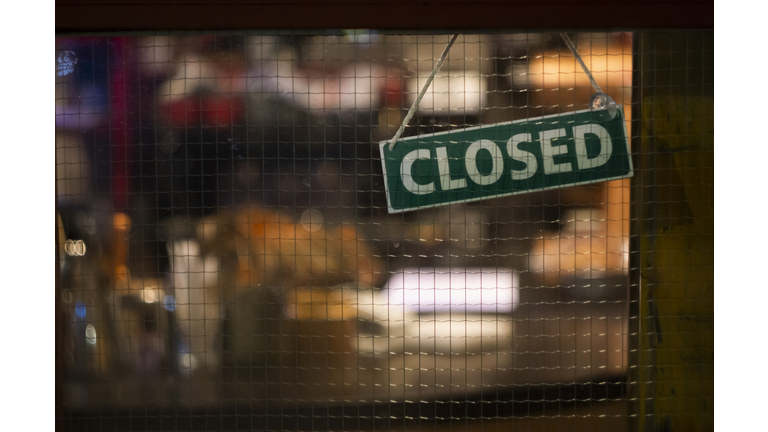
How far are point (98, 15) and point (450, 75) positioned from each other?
1730 mm

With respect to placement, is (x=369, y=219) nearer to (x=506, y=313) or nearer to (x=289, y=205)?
(x=289, y=205)

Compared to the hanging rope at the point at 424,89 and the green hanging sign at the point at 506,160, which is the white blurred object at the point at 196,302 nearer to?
the green hanging sign at the point at 506,160

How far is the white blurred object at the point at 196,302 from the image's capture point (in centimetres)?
291

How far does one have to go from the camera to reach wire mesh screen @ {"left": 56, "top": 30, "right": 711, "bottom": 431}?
286cm

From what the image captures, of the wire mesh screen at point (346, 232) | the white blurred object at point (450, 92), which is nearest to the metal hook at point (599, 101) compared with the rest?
the wire mesh screen at point (346, 232)

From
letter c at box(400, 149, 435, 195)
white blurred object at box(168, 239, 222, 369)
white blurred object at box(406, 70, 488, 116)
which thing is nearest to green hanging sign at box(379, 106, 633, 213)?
letter c at box(400, 149, 435, 195)

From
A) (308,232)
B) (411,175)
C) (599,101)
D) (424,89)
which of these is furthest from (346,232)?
(599,101)

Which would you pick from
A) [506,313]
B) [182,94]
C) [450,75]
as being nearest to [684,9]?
[450,75]

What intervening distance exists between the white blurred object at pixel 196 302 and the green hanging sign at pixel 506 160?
999 mm

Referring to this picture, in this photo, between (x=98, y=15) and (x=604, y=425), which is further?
(x=604, y=425)

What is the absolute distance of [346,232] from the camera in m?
2.90

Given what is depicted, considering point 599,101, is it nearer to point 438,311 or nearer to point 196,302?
point 438,311

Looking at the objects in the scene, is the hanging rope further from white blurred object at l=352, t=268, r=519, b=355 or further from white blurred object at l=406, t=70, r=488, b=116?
white blurred object at l=352, t=268, r=519, b=355

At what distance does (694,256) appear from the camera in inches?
116
